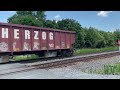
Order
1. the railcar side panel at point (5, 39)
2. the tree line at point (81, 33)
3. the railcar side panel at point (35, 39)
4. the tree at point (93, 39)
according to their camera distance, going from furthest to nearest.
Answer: the tree at point (93, 39)
the tree line at point (81, 33)
the railcar side panel at point (35, 39)
the railcar side panel at point (5, 39)

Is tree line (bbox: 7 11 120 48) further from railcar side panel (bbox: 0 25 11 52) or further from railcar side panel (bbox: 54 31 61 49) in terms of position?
railcar side panel (bbox: 0 25 11 52)

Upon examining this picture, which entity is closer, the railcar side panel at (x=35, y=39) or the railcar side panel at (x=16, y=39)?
the railcar side panel at (x=16, y=39)

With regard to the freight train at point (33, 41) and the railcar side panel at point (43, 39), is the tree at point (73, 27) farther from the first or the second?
the railcar side panel at point (43, 39)

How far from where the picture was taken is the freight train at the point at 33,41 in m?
16.4

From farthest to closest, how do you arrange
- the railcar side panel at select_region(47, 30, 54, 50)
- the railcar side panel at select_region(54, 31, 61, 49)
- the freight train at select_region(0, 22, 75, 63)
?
the railcar side panel at select_region(54, 31, 61, 49) → the railcar side panel at select_region(47, 30, 54, 50) → the freight train at select_region(0, 22, 75, 63)

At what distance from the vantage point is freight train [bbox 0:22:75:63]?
1642cm

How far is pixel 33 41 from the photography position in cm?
1922

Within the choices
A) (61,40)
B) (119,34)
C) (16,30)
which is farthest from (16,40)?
(119,34)

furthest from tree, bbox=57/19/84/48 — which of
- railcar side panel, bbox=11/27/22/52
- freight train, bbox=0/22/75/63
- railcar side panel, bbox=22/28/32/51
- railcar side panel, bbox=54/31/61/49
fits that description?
railcar side panel, bbox=11/27/22/52

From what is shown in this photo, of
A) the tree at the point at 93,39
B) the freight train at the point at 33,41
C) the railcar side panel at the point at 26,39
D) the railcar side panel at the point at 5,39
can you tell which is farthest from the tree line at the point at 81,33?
the railcar side panel at the point at 5,39

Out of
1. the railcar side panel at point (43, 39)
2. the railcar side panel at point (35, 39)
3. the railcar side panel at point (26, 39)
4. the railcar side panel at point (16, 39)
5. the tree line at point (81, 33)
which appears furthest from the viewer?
the tree line at point (81, 33)

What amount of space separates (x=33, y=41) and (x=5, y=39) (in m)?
3.24
